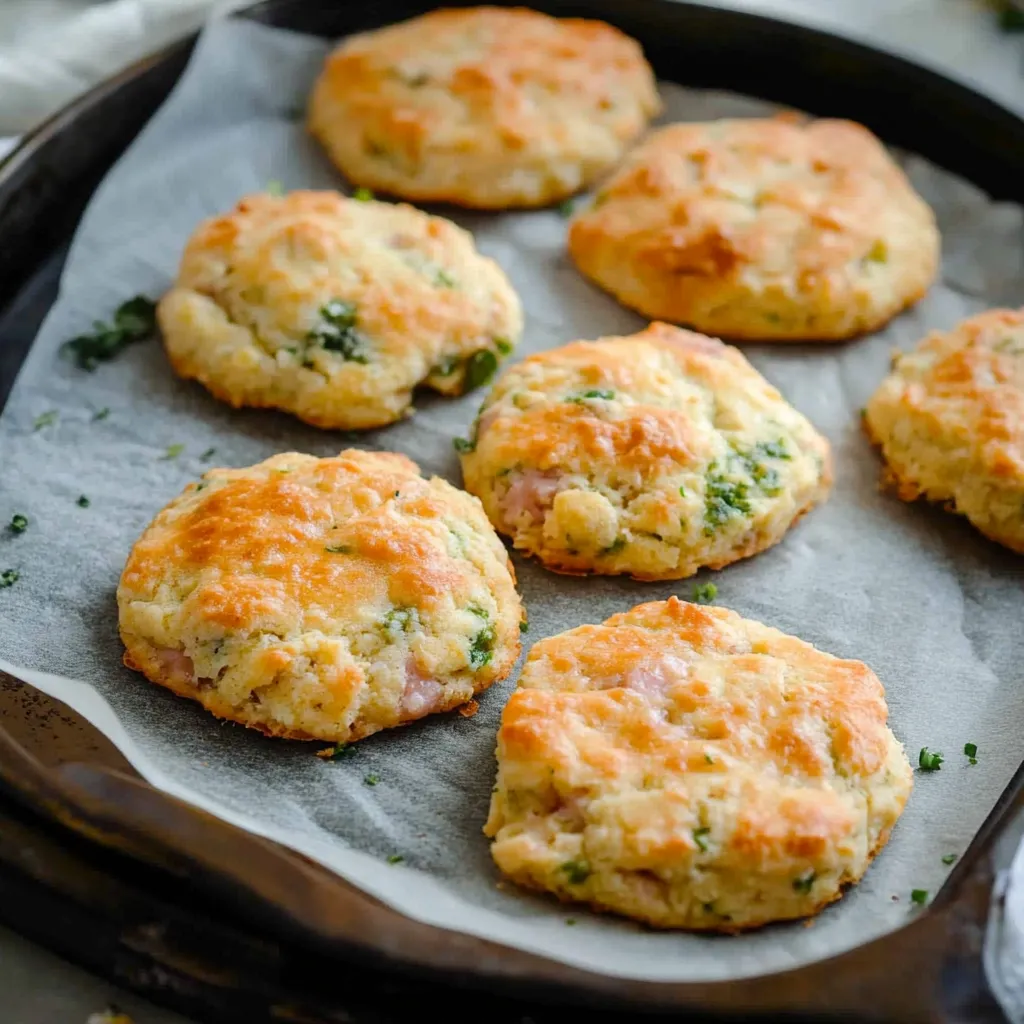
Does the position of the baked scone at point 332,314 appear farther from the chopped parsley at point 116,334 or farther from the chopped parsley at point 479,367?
the chopped parsley at point 116,334

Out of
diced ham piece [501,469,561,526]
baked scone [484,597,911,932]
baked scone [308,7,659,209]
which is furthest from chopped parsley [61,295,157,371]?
baked scone [484,597,911,932]

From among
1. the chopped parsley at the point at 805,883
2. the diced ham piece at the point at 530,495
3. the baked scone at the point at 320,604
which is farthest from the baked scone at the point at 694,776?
the diced ham piece at the point at 530,495

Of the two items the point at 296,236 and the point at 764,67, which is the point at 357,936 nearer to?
the point at 296,236

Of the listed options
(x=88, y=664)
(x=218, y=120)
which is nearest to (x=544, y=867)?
(x=88, y=664)

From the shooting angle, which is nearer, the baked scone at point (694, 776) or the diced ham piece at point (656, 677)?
the baked scone at point (694, 776)

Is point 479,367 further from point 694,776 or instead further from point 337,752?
point 694,776

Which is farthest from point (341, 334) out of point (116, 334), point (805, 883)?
point (805, 883)
